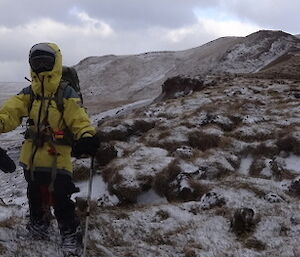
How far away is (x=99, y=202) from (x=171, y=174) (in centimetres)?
313

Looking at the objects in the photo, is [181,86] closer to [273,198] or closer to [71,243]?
[273,198]

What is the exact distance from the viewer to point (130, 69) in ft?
294

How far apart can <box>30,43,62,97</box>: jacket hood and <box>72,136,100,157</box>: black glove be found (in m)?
1.01

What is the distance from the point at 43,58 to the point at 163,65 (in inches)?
3226

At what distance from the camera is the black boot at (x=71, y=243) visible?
7.83 m

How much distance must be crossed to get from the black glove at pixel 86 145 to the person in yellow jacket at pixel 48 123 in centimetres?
3

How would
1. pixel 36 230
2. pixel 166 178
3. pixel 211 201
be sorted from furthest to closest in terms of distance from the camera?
pixel 166 178
pixel 211 201
pixel 36 230

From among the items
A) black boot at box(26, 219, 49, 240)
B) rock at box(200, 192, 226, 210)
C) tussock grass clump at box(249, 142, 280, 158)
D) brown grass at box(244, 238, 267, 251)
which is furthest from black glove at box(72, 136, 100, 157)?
tussock grass clump at box(249, 142, 280, 158)

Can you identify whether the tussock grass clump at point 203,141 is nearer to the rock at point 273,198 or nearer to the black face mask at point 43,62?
the rock at point 273,198

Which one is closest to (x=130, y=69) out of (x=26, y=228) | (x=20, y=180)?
(x=20, y=180)

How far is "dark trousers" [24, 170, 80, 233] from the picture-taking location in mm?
7668

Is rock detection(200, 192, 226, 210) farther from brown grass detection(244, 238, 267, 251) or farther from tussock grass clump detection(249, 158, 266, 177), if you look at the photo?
tussock grass clump detection(249, 158, 266, 177)

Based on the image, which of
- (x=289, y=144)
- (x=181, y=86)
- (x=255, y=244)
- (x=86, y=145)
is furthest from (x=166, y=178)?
(x=181, y=86)

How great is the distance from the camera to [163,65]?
291 ft
